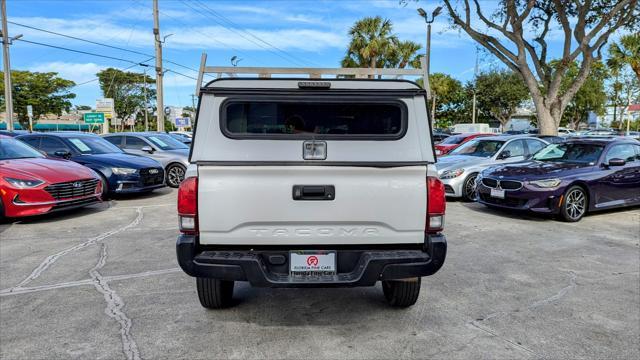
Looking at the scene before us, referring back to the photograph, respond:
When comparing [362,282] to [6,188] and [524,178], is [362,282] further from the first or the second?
[6,188]

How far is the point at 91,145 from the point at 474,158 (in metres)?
9.12

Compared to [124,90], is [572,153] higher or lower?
lower

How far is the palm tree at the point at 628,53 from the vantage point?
96.2 feet

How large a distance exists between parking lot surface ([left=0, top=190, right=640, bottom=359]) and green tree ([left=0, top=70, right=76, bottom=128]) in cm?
5580

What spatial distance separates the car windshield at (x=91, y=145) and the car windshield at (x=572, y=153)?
975cm

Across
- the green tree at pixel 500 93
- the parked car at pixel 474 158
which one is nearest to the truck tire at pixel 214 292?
the parked car at pixel 474 158

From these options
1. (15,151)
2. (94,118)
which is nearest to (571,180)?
(15,151)

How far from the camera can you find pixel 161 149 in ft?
41.5

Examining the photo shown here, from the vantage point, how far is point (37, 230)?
22.8ft

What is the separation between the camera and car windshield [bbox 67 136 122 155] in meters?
10.4

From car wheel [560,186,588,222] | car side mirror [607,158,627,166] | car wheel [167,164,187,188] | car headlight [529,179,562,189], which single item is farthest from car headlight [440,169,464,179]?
car wheel [167,164,187,188]

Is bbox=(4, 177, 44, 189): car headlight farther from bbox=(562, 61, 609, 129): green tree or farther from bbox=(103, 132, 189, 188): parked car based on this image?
bbox=(562, 61, 609, 129): green tree

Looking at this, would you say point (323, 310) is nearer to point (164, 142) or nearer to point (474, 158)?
point (474, 158)

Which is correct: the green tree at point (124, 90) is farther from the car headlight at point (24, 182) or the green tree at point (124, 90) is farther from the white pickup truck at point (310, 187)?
the white pickup truck at point (310, 187)
